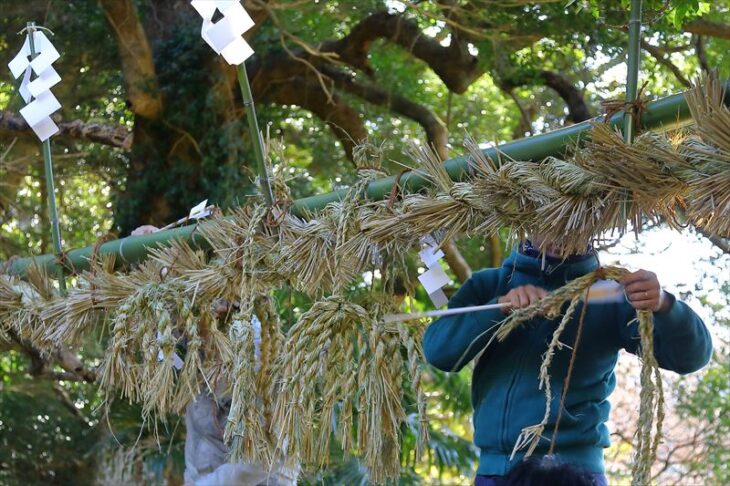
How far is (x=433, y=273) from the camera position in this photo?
1.81 metres

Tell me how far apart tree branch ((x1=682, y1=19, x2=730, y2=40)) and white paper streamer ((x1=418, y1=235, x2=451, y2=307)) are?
2.24 m

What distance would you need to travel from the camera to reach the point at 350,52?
4.99 meters

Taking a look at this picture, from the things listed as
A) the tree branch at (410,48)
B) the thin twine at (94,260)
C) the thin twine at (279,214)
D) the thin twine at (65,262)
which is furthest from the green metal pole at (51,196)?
the tree branch at (410,48)

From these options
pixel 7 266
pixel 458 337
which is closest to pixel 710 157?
pixel 458 337

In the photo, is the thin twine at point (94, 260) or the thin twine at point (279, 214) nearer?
the thin twine at point (279, 214)

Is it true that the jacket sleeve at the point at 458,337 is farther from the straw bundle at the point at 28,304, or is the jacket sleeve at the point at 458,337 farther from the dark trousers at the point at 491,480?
the straw bundle at the point at 28,304

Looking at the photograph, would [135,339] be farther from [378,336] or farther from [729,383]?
[729,383]

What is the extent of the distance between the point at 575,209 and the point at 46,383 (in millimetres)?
4849

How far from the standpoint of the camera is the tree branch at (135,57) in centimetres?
441

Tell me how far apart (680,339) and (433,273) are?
47cm

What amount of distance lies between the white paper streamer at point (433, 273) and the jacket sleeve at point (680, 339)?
37cm

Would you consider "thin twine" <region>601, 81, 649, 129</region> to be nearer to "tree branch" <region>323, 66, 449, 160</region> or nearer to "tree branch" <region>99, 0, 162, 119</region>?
"tree branch" <region>323, 66, 449, 160</region>

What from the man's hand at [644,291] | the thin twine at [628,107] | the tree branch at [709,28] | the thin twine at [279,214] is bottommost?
the man's hand at [644,291]

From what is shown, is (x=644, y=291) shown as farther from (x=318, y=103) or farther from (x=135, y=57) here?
(x=318, y=103)
